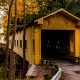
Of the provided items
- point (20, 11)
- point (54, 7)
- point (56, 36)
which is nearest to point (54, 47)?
point (56, 36)

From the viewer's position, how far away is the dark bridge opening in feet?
117

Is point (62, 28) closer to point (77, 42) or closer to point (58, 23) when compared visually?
point (58, 23)

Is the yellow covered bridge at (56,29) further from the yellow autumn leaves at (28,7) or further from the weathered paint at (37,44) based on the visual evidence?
the yellow autumn leaves at (28,7)

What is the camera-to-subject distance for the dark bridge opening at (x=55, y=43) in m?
35.6

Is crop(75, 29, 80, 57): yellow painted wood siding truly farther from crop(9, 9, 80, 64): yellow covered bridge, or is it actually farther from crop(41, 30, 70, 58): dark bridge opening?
crop(41, 30, 70, 58): dark bridge opening

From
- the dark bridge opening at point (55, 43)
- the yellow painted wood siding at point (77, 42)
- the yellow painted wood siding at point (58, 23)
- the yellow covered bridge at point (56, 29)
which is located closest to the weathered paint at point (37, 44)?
the yellow covered bridge at point (56, 29)

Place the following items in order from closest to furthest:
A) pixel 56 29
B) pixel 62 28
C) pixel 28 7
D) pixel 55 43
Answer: pixel 56 29 < pixel 62 28 < pixel 28 7 < pixel 55 43


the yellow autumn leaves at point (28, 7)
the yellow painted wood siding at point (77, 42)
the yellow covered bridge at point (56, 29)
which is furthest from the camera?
the yellow autumn leaves at point (28, 7)

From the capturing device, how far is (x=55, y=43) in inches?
1692

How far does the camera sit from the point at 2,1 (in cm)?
3316

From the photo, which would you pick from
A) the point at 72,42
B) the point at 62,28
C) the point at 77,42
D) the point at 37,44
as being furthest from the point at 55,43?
the point at 37,44

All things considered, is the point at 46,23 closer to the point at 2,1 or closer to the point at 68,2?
the point at 2,1

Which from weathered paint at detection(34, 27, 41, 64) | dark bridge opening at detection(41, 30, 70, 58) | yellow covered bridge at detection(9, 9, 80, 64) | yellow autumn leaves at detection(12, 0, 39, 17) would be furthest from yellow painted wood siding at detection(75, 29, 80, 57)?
yellow autumn leaves at detection(12, 0, 39, 17)

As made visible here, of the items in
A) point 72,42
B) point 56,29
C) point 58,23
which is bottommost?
point 72,42
